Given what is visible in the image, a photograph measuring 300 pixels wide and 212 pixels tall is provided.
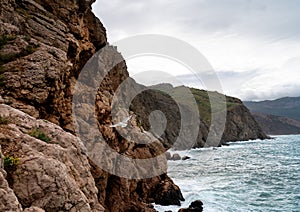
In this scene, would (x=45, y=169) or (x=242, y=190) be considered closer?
(x=45, y=169)

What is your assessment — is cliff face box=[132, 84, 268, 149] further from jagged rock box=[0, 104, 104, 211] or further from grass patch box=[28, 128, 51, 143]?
grass patch box=[28, 128, 51, 143]

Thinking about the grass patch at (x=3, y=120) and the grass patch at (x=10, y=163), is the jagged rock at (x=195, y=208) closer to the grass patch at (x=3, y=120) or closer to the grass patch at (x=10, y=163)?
the grass patch at (x=3, y=120)

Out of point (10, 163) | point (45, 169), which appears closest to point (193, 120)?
point (45, 169)

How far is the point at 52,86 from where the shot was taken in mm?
14359

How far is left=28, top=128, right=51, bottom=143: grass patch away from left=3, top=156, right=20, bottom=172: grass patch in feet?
5.30

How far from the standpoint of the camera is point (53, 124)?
34.3ft

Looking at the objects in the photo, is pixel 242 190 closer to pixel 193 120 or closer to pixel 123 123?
pixel 123 123

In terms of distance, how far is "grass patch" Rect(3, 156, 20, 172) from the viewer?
6.99 meters

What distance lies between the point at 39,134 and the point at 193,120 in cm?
12013

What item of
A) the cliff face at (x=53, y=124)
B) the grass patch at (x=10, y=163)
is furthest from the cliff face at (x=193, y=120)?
the grass patch at (x=10, y=163)

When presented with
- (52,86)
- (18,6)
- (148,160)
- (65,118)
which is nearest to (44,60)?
(52,86)

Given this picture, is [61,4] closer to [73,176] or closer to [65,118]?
[65,118]

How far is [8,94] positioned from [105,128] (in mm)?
9468

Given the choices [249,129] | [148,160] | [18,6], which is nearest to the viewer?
[18,6]
